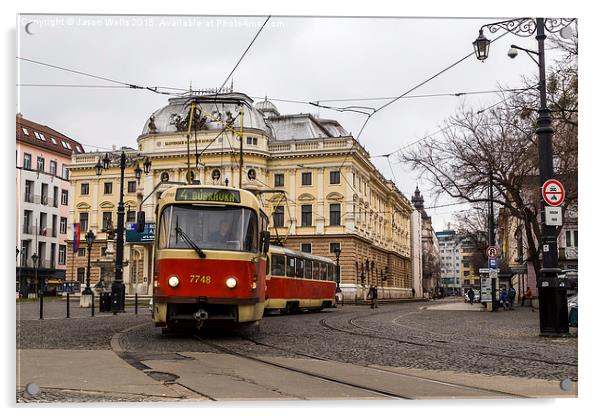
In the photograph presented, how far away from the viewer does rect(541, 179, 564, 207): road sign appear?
407 inches

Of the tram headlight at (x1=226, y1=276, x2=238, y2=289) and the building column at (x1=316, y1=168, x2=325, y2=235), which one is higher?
the building column at (x1=316, y1=168, x2=325, y2=235)

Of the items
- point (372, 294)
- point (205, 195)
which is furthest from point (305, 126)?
point (372, 294)

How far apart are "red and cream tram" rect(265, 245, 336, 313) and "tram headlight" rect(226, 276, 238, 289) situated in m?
10.8

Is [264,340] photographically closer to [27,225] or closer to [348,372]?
[348,372]

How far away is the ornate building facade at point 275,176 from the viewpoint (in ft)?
40.5

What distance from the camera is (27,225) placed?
8.12 meters

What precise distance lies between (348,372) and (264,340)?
4176mm

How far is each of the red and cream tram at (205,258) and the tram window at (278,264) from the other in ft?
35.4

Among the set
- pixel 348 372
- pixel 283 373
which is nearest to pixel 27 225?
pixel 283 373

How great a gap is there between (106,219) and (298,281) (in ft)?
35.5

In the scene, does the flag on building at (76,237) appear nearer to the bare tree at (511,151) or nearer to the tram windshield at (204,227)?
the tram windshield at (204,227)

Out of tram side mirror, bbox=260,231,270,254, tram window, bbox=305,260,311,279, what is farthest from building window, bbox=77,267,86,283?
tram window, bbox=305,260,311,279

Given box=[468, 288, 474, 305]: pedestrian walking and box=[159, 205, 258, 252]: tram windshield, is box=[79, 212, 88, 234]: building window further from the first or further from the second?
box=[468, 288, 474, 305]: pedestrian walking
